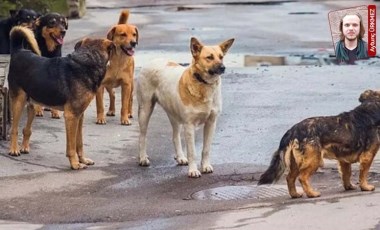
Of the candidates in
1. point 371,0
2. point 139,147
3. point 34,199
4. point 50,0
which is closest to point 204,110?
point 139,147

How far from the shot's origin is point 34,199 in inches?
392

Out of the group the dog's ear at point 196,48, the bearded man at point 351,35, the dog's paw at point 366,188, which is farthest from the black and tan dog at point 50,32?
the dog's paw at point 366,188

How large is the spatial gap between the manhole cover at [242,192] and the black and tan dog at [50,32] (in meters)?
3.90

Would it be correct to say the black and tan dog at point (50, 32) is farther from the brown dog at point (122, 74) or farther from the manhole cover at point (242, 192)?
the manhole cover at point (242, 192)

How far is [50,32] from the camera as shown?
44.3 ft

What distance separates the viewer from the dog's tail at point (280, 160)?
912 cm

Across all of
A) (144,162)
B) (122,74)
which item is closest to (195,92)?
(144,162)

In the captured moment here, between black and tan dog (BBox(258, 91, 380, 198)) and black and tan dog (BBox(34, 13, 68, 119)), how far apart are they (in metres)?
5.05

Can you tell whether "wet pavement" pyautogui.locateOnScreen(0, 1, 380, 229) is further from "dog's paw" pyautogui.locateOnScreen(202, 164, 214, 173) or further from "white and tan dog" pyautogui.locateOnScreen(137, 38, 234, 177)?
"white and tan dog" pyautogui.locateOnScreen(137, 38, 234, 177)

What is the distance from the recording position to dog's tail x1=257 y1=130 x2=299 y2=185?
29.9 ft

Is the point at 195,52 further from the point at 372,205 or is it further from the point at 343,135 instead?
the point at 372,205

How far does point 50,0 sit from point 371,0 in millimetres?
10454

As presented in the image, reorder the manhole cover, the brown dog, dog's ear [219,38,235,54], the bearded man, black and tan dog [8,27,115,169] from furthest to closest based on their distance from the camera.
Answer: the brown dog, black and tan dog [8,27,115,169], the bearded man, dog's ear [219,38,235,54], the manhole cover

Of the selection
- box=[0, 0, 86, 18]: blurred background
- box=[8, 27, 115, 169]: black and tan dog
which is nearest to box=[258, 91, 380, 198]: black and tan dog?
box=[8, 27, 115, 169]: black and tan dog
